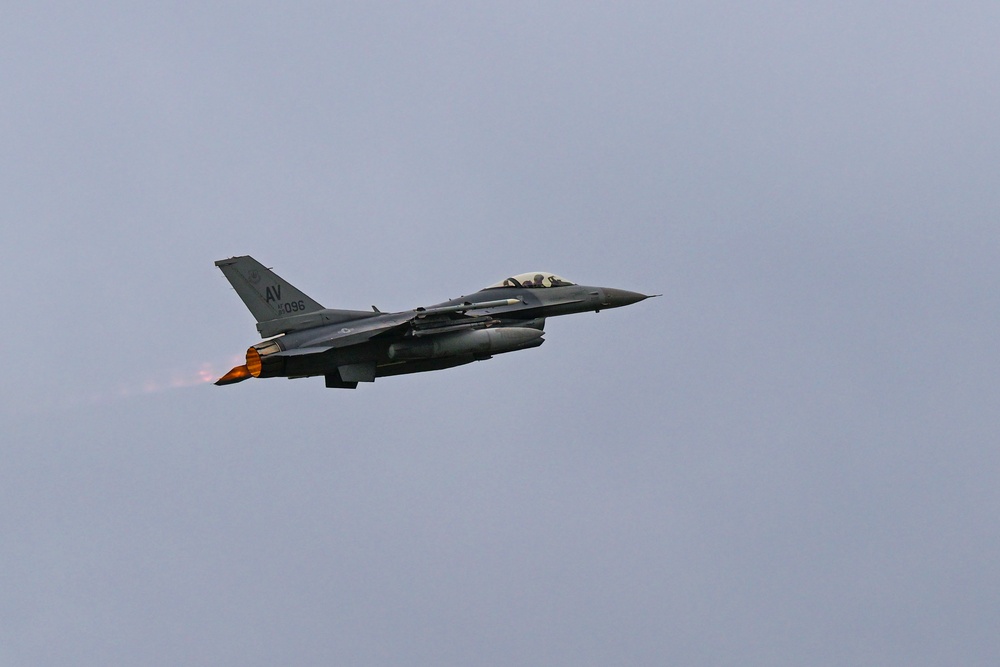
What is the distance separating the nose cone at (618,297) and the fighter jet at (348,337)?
3.20m

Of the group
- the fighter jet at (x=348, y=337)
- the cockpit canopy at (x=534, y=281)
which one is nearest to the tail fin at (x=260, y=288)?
the fighter jet at (x=348, y=337)

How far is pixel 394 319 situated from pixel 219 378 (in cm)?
450

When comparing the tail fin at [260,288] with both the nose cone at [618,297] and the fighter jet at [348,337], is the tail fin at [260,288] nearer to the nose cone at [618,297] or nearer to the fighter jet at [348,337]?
the fighter jet at [348,337]

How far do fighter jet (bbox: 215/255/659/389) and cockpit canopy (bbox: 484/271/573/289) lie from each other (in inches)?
77.9

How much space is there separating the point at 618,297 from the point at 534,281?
2.43 metres

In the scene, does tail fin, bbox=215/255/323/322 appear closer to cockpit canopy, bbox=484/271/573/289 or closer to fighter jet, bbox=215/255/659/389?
fighter jet, bbox=215/255/659/389

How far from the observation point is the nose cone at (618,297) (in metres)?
43.7

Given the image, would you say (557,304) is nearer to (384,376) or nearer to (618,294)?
(618,294)

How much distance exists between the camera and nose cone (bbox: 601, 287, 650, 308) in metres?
43.7

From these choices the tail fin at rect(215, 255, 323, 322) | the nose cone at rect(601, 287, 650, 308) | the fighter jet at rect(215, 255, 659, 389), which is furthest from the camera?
the nose cone at rect(601, 287, 650, 308)

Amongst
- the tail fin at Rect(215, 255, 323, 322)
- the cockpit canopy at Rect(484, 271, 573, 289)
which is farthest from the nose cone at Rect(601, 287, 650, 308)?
the tail fin at Rect(215, 255, 323, 322)

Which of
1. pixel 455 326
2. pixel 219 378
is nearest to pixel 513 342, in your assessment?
pixel 455 326

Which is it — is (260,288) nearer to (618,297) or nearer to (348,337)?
(348,337)

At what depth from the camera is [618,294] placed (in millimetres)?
43812
